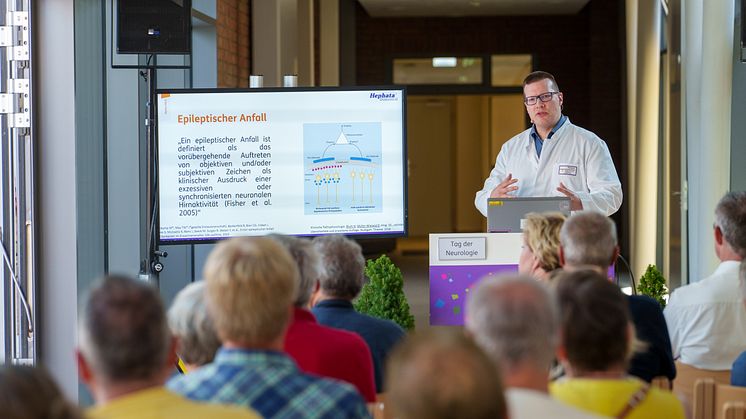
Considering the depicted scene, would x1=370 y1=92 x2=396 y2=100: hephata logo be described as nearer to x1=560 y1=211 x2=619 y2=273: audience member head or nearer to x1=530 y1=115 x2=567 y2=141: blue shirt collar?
x1=530 y1=115 x2=567 y2=141: blue shirt collar

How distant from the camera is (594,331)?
2150 millimetres

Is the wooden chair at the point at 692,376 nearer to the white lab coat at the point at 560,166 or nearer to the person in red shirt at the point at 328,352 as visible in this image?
the person in red shirt at the point at 328,352

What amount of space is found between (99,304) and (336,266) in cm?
145

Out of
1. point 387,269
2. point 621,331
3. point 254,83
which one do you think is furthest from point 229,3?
point 621,331

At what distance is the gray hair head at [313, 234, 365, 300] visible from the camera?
3.22 m

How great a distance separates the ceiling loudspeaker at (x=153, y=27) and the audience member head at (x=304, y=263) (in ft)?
10.1

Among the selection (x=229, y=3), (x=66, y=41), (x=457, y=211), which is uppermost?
(x=229, y=3)

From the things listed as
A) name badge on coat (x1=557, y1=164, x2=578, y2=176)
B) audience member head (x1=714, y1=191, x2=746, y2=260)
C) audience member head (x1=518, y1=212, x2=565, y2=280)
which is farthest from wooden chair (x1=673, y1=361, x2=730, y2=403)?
name badge on coat (x1=557, y1=164, x2=578, y2=176)

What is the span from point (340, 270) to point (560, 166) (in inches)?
94.7

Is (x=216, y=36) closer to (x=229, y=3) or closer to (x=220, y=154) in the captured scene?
(x=229, y=3)

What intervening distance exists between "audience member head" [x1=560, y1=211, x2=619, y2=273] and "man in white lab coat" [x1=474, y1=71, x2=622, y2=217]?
1828mm

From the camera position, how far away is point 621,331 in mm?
2158

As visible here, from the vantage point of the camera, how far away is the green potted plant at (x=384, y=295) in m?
4.61

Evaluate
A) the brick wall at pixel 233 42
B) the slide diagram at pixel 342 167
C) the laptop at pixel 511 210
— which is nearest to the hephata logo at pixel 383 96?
the slide diagram at pixel 342 167
